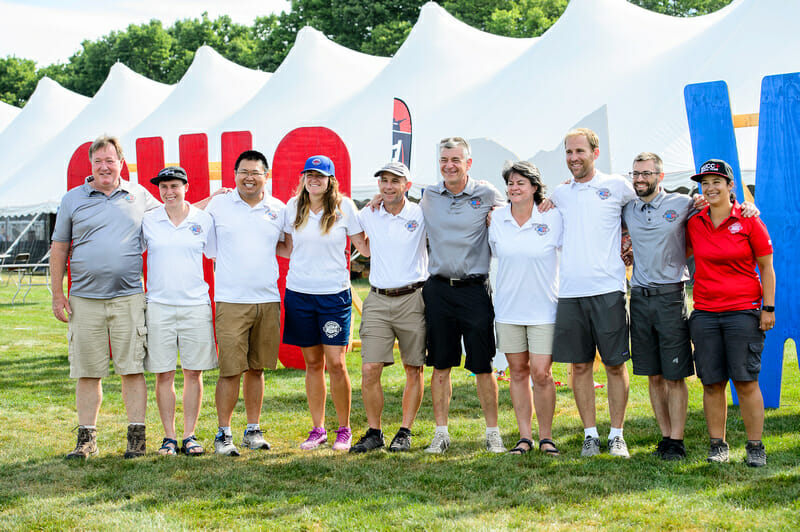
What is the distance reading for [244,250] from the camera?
4285mm

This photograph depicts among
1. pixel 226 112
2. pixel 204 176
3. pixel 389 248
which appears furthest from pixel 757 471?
pixel 226 112

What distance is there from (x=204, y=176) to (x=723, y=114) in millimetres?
4430

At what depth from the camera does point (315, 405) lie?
14.9ft

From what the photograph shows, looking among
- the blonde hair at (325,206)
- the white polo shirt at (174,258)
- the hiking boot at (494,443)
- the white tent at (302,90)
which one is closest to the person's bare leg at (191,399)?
the white polo shirt at (174,258)

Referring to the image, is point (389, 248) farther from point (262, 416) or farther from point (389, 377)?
point (389, 377)

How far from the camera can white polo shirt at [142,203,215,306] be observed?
13.8 ft

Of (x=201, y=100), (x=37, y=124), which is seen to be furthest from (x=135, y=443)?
(x=37, y=124)

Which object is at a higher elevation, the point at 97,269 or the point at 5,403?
the point at 97,269

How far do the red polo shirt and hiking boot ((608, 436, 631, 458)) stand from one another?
0.89 m

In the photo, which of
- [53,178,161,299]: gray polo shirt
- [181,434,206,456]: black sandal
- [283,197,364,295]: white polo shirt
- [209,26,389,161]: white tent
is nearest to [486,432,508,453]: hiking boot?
[283,197,364,295]: white polo shirt

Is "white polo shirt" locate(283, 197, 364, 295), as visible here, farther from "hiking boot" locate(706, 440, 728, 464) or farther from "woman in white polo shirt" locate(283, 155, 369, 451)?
"hiking boot" locate(706, 440, 728, 464)

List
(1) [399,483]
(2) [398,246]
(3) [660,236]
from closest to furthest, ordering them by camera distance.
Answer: (1) [399,483]
(3) [660,236]
(2) [398,246]

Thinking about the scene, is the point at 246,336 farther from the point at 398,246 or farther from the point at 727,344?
the point at 727,344

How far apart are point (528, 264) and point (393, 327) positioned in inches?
35.0
